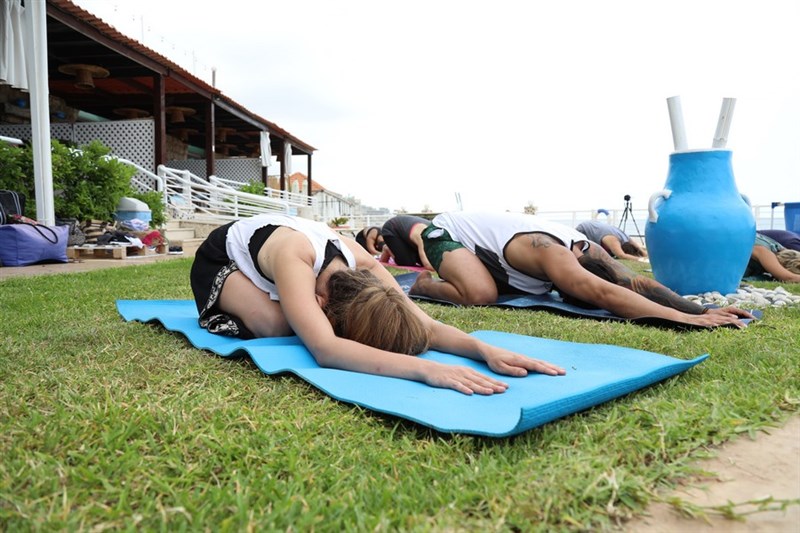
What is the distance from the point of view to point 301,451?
130 cm

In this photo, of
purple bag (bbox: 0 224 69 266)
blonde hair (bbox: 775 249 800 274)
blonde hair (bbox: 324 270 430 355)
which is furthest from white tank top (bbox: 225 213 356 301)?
blonde hair (bbox: 775 249 800 274)

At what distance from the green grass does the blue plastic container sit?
7278mm

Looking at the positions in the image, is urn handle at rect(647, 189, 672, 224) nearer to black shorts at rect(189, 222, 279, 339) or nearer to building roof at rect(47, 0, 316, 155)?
black shorts at rect(189, 222, 279, 339)

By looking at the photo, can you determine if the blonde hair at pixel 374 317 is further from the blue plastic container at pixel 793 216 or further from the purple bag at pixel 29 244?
the blue plastic container at pixel 793 216

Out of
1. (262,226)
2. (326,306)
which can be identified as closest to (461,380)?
(326,306)

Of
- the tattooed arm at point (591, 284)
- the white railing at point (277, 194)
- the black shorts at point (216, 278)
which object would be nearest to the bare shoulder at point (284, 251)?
the black shorts at point (216, 278)

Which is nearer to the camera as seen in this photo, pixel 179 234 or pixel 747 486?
pixel 747 486

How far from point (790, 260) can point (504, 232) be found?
4.17 metres

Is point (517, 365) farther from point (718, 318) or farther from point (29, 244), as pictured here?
point (29, 244)

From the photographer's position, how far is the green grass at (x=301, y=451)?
1.01 metres

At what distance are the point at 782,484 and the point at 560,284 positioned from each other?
239cm

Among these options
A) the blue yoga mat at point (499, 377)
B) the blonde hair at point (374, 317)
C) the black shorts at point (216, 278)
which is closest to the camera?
the blue yoga mat at point (499, 377)

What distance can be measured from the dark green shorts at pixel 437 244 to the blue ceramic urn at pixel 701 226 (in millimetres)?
1692

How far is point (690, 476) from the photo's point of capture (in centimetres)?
116
